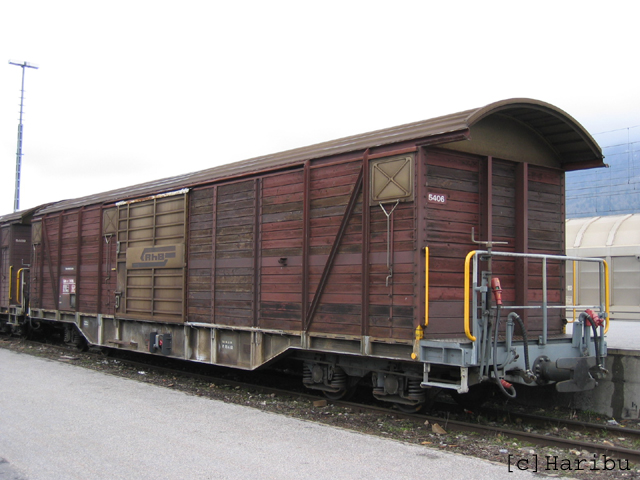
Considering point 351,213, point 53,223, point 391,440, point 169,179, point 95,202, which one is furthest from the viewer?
point 53,223

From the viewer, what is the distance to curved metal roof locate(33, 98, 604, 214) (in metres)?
6.82

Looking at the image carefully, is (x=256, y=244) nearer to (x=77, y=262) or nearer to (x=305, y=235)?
(x=305, y=235)

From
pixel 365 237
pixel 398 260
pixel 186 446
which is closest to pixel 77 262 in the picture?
pixel 365 237

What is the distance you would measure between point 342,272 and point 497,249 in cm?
209

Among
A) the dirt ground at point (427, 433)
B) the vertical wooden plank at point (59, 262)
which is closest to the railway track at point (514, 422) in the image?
the dirt ground at point (427, 433)

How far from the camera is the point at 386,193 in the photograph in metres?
7.38

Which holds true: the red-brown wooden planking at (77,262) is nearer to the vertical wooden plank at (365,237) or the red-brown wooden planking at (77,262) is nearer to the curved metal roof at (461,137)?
the curved metal roof at (461,137)

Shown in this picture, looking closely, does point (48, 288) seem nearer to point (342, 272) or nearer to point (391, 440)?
point (342, 272)

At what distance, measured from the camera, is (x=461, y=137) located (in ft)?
21.6

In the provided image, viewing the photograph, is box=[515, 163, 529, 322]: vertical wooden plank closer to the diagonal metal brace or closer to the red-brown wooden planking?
the diagonal metal brace

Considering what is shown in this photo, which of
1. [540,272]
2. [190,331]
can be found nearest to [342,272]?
[540,272]

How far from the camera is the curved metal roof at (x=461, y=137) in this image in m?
6.82

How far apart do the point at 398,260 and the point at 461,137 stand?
164 centimetres

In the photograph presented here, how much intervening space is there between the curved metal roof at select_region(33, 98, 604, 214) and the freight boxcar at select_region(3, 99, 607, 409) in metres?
0.03
